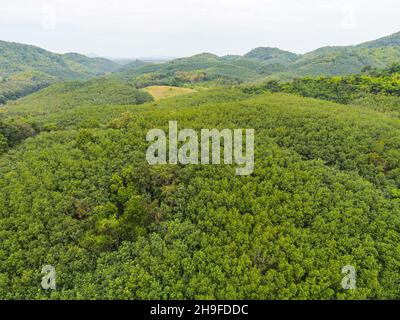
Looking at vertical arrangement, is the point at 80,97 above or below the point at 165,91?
below

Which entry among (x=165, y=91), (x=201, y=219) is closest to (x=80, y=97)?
(x=165, y=91)

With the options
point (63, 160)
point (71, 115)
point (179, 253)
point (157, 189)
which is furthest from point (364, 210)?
point (71, 115)

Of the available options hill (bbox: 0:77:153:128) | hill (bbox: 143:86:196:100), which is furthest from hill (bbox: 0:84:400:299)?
hill (bbox: 143:86:196:100)

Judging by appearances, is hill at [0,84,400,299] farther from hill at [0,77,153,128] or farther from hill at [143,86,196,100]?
hill at [143,86,196,100]

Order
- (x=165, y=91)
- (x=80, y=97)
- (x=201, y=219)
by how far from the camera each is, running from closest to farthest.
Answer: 1. (x=201, y=219)
2. (x=80, y=97)
3. (x=165, y=91)

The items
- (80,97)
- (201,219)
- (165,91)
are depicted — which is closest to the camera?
(201,219)

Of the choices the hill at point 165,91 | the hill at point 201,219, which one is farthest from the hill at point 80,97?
the hill at point 201,219

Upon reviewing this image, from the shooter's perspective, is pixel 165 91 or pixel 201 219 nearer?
pixel 201 219

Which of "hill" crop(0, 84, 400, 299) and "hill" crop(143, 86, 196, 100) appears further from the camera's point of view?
"hill" crop(143, 86, 196, 100)

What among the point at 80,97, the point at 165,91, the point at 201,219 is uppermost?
the point at 165,91

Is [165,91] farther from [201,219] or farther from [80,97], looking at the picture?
[201,219]

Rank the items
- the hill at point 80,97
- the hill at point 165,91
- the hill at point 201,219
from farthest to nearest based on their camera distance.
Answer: the hill at point 165,91 → the hill at point 80,97 → the hill at point 201,219

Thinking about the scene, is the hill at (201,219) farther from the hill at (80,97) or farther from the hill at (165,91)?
the hill at (165,91)
